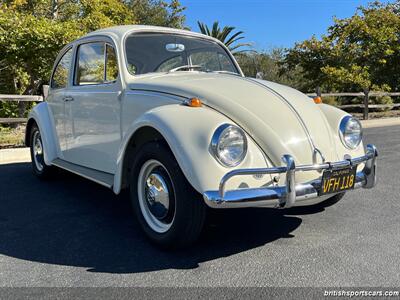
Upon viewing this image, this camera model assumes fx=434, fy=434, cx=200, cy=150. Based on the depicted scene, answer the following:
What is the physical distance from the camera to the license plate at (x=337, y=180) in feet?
10.1

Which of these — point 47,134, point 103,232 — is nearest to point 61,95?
point 47,134

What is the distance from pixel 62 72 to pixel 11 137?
15.3ft

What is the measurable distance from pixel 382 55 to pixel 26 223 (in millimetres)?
16943

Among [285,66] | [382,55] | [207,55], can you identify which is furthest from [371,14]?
[207,55]

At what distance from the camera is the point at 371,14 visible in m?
18.2

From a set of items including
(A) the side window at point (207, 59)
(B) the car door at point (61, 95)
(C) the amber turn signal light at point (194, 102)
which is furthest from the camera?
(B) the car door at point (61, 95)

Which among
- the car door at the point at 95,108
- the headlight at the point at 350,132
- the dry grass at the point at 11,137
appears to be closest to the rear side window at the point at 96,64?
the car door at the point at 95,108

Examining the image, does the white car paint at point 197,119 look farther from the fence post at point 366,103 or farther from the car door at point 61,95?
the fence post at point 366,103

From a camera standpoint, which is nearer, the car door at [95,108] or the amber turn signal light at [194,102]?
the amber turn signal light at [194,102]

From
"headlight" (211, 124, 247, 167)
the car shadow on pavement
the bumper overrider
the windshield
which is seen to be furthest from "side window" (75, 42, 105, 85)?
the bumper overrider

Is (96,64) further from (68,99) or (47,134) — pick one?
(47,134)

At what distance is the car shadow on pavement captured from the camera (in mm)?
3168

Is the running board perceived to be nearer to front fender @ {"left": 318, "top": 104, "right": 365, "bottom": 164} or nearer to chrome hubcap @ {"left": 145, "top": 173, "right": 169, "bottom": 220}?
chrome hubcap @ {"left": 145, "top": 173, "right": 169, "bottom": 220}

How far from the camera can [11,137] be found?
30.9 ft
